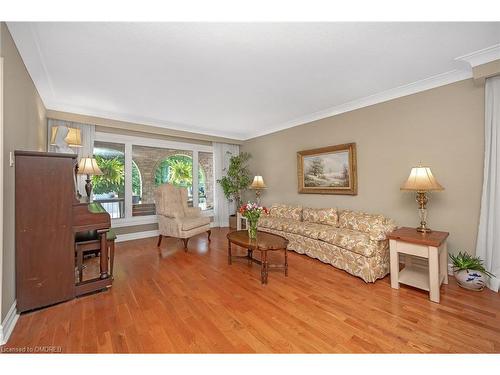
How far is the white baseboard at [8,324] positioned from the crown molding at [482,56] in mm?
4699

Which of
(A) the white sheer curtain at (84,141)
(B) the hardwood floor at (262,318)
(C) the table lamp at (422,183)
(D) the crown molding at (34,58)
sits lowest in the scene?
(B) the hardwood floor at (262,318)

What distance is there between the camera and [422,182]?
7.87 feet

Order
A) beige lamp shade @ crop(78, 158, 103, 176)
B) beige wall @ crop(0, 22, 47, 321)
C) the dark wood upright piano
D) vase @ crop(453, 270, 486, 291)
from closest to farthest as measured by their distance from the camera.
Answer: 1. beige wall @ crop(0, 22, 47, 321)
2. the dark wood upright piano
3. vase @ crop(453, 270, 486, 291)
4. beige lamp shade @ crop(78, 158, 103, 176)

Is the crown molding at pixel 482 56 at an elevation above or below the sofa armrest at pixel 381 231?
above

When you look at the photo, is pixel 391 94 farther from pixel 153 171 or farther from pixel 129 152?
pixel 129 152

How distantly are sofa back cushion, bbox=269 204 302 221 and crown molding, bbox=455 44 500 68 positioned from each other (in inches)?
114

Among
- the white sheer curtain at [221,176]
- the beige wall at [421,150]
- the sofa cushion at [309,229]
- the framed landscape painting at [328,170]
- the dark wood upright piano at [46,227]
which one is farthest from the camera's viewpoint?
the white sheer curtain at [221,176]

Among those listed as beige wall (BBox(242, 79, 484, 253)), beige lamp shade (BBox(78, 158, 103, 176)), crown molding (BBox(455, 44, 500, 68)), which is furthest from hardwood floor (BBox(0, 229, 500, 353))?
crown molding (BBox(455, 44, 500, 68))

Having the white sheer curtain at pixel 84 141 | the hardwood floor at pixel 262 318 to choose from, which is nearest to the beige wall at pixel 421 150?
the hardwood floor at pixel 262 318

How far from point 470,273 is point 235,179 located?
14.8 ft

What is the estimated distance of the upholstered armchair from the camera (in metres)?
3.78

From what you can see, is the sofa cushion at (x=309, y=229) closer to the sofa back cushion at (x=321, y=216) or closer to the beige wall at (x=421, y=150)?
the sofa back cushion at (x=321, y=216)

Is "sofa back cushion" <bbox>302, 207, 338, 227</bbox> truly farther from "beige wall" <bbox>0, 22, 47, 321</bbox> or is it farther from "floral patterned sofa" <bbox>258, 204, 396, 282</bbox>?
"beige wall" <bbox>0, 22, 47, 321</bbox>

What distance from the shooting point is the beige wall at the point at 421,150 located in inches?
98.7
